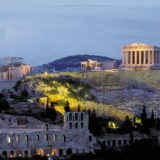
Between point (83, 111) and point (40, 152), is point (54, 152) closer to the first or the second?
point (40, 152)

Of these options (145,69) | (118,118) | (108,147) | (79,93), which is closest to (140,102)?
(79,93)

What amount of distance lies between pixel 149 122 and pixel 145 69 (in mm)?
34202

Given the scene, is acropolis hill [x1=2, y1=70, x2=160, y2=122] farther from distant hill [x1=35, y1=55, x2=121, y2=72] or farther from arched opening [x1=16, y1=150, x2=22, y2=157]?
distant hill [x1=35, y1=55, x2=121, y2=72]

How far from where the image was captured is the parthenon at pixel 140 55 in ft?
325

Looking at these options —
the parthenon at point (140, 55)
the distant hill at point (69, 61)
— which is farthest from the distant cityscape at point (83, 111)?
the distant hill at point (69, 61)

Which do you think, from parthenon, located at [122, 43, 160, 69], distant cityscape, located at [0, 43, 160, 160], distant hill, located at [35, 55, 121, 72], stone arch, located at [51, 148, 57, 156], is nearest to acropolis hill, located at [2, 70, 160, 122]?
distant cityscape, located at [0, 43, 160, 160]

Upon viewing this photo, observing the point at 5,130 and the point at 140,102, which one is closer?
the point at 5,130

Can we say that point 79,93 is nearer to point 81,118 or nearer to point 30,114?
point 30,114

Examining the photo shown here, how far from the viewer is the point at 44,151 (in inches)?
2062

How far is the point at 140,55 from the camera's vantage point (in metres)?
99.2

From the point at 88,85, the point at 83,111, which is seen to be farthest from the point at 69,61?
the point at 83,111

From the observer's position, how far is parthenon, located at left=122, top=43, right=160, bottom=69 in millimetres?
99188

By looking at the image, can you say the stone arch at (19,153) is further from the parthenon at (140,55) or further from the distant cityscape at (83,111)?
the parthenon at (140,55)

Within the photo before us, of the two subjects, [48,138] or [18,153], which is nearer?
[18,153]
